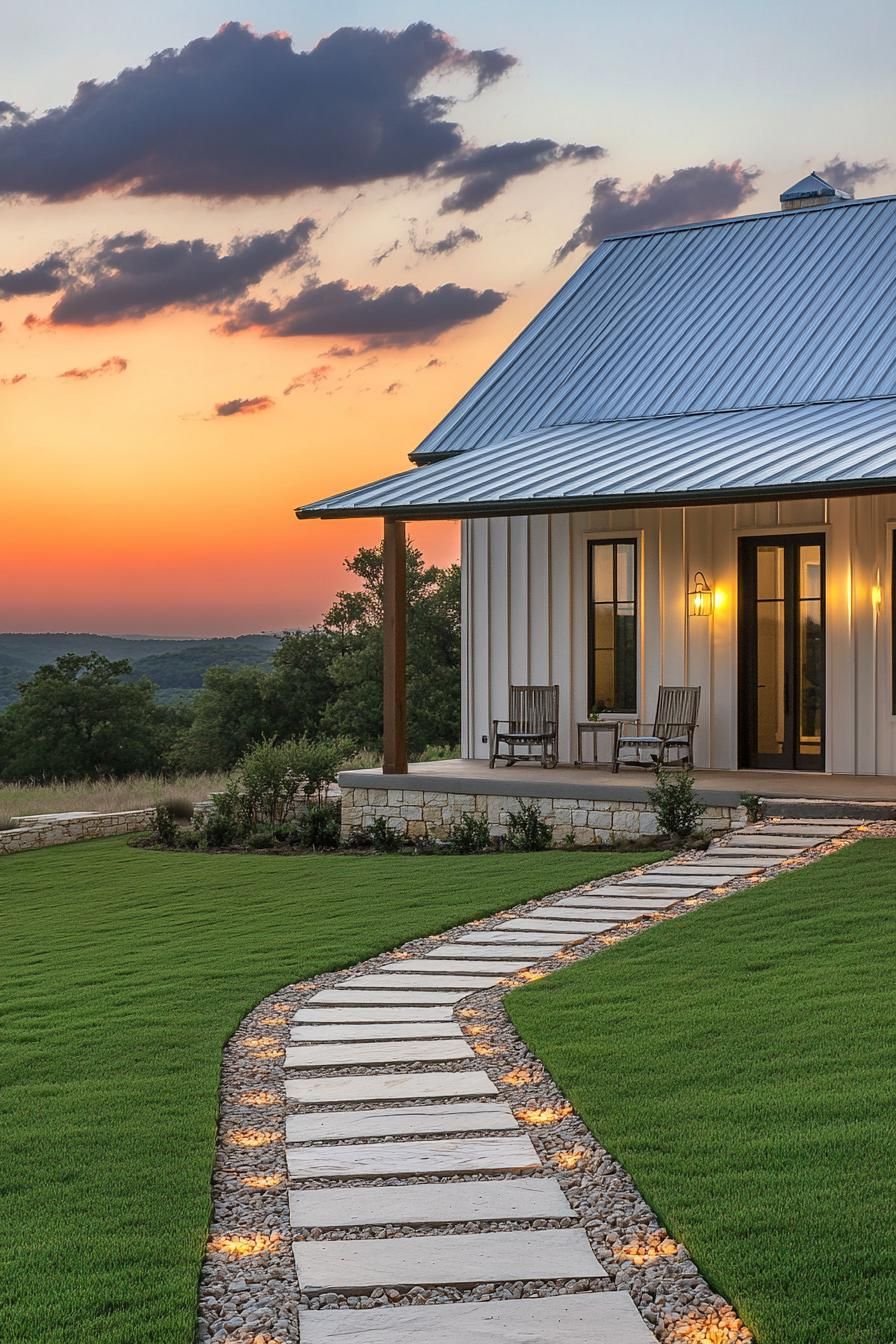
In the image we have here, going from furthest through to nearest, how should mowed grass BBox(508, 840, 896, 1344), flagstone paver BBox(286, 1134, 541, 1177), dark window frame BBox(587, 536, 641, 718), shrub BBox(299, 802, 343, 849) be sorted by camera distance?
dark window frame BBox(587, 536, 641, 718) → shrub BBox(299, 802, 343, 849) → flagstone paver BBox(286, 1134, 541, 1177) → mowed grass BBox(508, 840, 896, 1344)

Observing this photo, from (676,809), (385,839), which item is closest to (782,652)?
(676,809)

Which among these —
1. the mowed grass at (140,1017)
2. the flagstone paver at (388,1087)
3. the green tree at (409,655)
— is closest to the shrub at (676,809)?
the mowed grass at (140,1017)

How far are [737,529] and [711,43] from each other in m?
9.03

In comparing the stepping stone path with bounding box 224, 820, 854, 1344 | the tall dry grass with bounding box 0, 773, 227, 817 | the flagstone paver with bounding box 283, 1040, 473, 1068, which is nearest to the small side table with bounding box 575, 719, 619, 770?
the tall dry grass with bounding box 0, 773, 227, 817

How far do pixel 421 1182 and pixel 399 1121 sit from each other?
588mm

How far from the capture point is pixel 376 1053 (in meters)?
5.63

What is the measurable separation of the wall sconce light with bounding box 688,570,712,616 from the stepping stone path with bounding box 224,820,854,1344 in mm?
7633

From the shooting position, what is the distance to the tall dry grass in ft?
54.7

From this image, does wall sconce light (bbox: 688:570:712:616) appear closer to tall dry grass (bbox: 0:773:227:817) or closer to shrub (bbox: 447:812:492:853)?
shrub (bbox: 447:812:492:853)

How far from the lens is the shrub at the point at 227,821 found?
1338 cm

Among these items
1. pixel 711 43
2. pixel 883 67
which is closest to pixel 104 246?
pixel 711 43

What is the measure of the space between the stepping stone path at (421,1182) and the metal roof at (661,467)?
18.5ft

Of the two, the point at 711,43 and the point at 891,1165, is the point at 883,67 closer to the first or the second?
the point at 711,43

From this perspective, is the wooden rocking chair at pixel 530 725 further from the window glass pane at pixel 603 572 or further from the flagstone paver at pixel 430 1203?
the flagstone paver at pixel 430 1203
